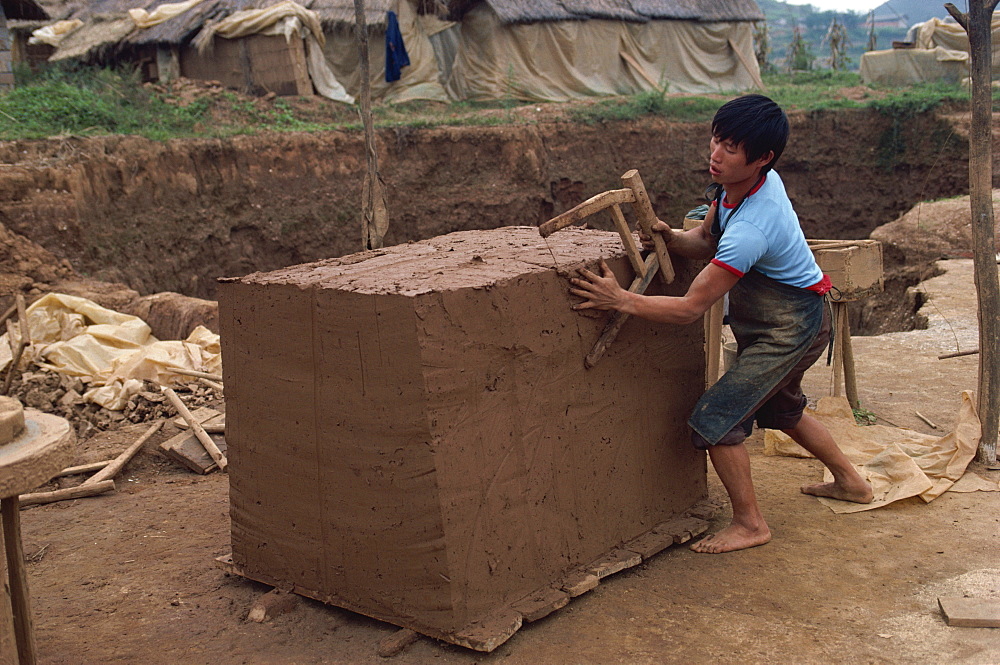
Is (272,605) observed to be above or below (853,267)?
below

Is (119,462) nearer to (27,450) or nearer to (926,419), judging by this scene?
(27,450)

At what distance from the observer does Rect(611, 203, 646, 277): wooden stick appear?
328cm

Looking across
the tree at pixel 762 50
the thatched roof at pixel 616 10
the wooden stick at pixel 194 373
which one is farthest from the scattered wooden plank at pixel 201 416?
the tree at pixel 762 50

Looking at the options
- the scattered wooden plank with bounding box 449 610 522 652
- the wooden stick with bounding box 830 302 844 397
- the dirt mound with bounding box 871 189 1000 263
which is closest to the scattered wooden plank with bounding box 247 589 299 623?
the scattered wooden plank with bounding box 449 610 522 652

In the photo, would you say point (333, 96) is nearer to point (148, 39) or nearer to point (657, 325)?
point (148, 39)

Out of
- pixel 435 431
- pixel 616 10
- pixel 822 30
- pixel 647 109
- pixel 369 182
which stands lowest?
pixel 435 431

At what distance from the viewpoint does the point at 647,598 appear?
3.28m

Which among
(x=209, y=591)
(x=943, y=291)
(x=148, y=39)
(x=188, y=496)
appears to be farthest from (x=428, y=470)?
(x=148, y=39)

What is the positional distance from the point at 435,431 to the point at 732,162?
154 cm

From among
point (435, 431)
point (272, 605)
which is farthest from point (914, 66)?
point (272, 605)

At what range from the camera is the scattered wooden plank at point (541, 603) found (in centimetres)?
307

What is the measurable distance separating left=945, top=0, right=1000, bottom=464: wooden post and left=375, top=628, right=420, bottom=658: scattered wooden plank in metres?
3.21

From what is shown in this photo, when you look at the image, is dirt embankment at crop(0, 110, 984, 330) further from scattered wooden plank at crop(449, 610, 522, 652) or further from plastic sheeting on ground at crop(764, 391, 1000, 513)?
scattered wooden plank at crop(449, 610, 522, 652)

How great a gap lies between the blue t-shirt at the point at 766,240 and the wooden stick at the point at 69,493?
12.1 ft
